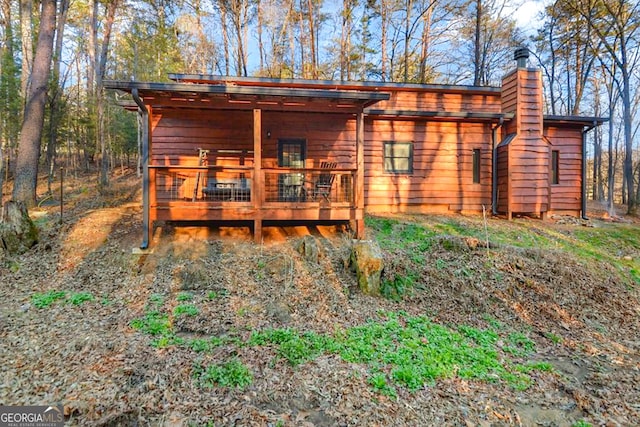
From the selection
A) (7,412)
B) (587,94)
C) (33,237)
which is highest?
(587,94)

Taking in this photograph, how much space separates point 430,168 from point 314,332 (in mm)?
7659

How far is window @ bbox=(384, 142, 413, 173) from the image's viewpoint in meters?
10.2

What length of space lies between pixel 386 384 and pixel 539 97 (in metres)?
10.5

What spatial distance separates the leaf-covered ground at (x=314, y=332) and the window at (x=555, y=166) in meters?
3.92

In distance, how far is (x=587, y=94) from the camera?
2066cm

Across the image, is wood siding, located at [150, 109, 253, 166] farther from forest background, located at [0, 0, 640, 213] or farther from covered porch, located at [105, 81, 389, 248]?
forest background, located at [0, 0, 640, 213]

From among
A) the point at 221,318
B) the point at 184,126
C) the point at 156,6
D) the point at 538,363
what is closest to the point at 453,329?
the point at 538,363

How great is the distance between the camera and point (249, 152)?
920 centimetres

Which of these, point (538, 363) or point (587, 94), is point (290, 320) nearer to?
point (538, 363)

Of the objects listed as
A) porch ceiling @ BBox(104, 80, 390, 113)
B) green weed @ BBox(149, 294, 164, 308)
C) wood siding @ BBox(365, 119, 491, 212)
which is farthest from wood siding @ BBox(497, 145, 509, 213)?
green weed @ BBox(149, 294, 164, 308)

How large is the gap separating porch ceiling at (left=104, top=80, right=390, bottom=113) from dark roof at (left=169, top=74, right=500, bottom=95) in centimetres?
408

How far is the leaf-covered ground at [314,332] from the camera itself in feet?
9.68

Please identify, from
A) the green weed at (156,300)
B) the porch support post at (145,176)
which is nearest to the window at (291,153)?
the porch support post at (145,176)

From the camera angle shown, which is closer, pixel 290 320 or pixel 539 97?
pixel 290 320
